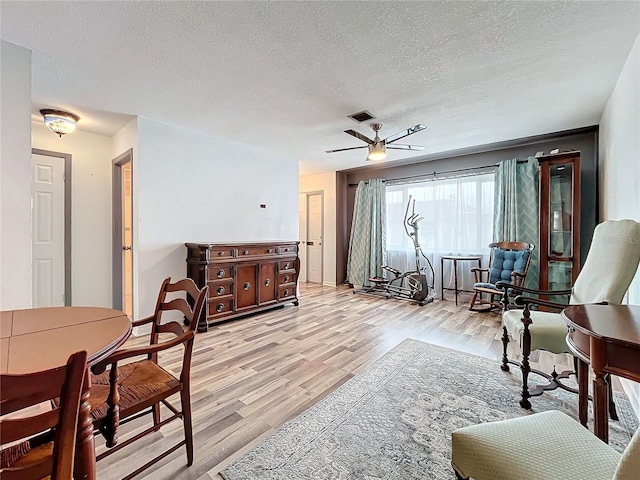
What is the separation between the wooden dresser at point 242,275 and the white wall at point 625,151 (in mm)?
3617

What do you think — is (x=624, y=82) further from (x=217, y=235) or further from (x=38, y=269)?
(x=38, y=269)

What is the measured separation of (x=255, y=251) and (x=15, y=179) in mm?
2373

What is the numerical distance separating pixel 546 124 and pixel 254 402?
443 centimetres

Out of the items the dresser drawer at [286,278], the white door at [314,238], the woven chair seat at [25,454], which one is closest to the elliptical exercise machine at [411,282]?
the white door at [314,238]

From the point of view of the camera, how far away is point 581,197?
3703 millimetres

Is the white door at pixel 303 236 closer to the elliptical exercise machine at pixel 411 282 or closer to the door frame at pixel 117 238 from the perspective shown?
the elliptical exercise machine at pixel 411 282

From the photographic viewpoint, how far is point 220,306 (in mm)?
3508

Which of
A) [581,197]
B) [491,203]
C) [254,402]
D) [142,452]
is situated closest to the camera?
[142,452]

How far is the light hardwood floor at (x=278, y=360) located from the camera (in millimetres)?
1524

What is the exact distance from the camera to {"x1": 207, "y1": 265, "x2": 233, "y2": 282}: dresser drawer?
342 centimetres

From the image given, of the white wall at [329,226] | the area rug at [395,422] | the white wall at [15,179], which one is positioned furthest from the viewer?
the white wall at [329,226]

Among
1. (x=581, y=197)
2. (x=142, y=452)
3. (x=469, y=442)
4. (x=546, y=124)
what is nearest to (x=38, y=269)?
(x=142, y=452)

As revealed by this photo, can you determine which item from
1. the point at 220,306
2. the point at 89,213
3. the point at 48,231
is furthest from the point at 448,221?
the point at 48,231

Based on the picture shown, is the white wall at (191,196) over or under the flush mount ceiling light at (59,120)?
under
